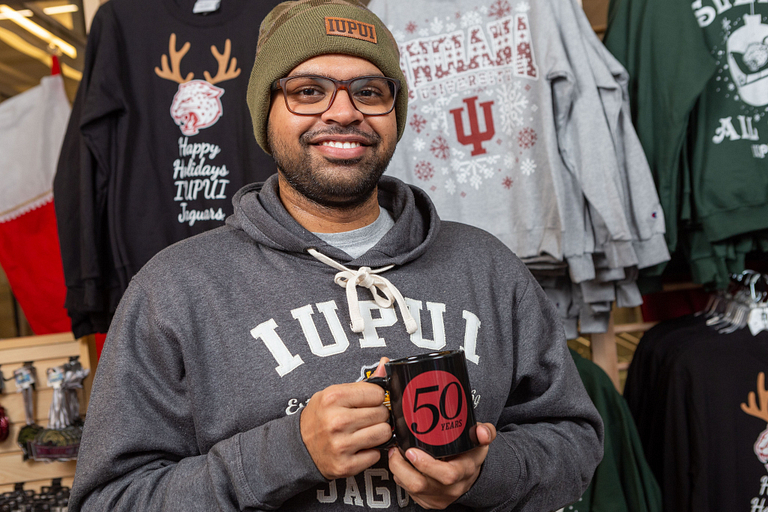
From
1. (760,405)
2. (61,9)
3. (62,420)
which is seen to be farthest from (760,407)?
(61,9)

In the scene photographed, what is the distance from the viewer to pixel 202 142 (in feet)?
5.72

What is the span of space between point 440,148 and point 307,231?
84 centimetres

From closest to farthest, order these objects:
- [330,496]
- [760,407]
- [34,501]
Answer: [330,496] → [760,407] → [34,501]

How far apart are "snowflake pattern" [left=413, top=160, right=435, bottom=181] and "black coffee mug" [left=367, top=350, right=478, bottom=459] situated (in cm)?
110

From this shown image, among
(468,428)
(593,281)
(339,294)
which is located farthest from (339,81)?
(593,281)

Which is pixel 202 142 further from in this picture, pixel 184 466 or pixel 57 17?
pixel 57 17

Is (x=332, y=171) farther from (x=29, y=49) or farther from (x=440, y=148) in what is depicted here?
(x=29, y=49)

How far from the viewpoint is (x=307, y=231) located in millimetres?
1080

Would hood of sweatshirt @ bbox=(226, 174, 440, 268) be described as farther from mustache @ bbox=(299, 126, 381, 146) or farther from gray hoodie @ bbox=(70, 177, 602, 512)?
mustache @ bbox=(299, 126, 381, 146)

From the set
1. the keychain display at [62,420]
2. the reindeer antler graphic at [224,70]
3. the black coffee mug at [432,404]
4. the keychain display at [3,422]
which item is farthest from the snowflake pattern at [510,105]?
the keychain display at [3,422]

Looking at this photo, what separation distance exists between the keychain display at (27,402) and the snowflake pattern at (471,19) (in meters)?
1.87

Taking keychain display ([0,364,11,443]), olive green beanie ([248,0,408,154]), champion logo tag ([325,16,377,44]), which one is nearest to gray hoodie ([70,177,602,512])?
olive green beanie ([248,0,408,154])

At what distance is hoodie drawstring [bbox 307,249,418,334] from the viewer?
983 millimetres

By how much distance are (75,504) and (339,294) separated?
0.55 metres
